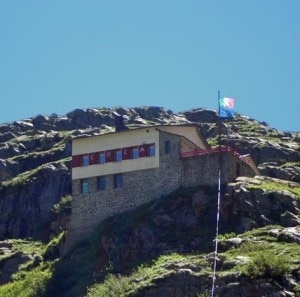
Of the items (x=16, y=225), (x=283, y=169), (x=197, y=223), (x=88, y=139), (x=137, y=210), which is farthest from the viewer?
→ (x=16, y=225)

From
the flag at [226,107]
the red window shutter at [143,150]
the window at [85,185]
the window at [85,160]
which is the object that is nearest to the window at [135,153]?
the red window shutter at [143,150]

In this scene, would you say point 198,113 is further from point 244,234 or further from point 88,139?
point 244,234

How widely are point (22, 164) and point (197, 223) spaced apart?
46847 millimetres

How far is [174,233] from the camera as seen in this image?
69.0m

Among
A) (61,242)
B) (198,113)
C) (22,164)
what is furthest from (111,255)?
(198,113)

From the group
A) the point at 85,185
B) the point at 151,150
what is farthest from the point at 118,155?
the point at 85,185

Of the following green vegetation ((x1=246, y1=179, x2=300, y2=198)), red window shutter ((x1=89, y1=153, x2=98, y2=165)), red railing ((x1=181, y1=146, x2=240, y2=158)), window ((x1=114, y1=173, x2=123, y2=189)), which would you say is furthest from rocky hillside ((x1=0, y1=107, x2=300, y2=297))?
red window shutter ((x1=89, y1=153, x2=98, y2=165))

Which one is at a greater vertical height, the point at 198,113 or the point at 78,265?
the point at 198,113

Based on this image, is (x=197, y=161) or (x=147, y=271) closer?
(x=147, y=271)

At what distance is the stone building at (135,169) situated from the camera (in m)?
73.3

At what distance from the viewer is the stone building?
7331 centimetres

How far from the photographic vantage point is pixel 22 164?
367ft

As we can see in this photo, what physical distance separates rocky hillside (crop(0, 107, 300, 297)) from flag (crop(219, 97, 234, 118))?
5486 mm

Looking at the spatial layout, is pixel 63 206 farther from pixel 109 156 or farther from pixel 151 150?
pixel 151 150
